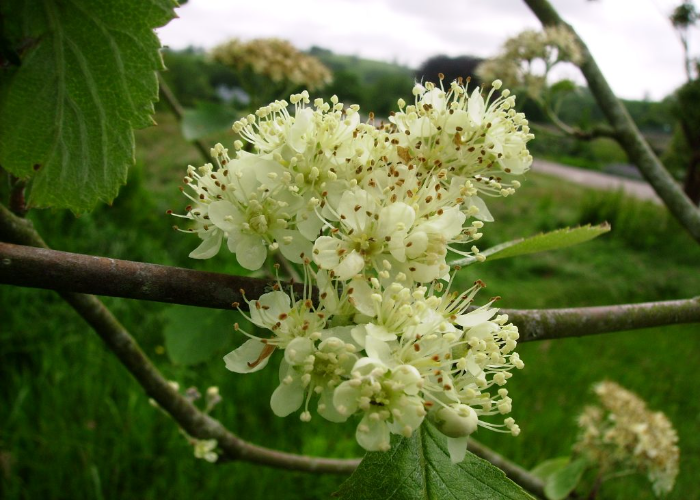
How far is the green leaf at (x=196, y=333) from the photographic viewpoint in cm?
116

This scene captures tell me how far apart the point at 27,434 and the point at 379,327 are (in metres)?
1.95

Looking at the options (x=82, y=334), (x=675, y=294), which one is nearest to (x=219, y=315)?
(x=82, y=334)

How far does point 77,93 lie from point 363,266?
0.31m

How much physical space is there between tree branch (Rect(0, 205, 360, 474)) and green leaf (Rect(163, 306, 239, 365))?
0.22 meters

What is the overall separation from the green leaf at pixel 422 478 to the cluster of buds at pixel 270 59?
1.96 m

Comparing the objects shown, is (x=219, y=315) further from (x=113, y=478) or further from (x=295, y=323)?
(x=113, y=478)

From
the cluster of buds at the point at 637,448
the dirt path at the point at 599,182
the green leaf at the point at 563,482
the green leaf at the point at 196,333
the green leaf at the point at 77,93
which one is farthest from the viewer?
the dirt path at the point at 599,182

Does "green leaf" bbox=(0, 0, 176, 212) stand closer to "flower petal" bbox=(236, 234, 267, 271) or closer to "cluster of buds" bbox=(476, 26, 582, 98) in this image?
"flower petal" bbox=(236, 234, 267, 271)

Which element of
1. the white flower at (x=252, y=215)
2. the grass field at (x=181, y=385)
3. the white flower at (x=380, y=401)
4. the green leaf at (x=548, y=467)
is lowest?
the grass field at (x=181, y=385)

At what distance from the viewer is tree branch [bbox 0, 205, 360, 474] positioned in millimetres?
610

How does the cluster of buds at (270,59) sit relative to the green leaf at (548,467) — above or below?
above

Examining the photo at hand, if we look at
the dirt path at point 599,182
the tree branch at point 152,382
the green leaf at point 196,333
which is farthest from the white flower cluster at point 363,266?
the dirt path at point 599,182

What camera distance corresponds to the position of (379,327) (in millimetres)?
509

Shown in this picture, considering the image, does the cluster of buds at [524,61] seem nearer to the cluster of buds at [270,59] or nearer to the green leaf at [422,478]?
the cluster of buds at [270,59]
